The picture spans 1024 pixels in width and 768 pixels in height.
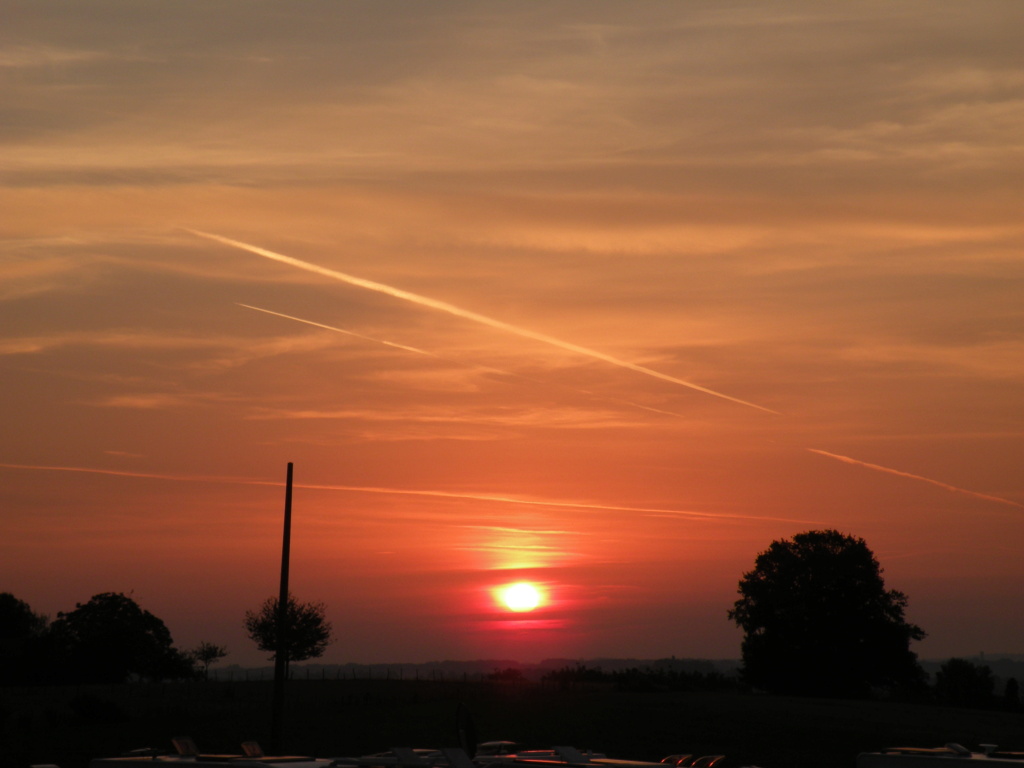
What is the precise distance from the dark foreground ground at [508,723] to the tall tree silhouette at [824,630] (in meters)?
8.05

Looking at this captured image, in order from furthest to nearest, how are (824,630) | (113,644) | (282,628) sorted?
(113,644) < (824,630) < (282,628)

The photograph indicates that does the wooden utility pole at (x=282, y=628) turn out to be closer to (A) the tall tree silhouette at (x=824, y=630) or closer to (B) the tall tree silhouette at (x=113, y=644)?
(A) the tall tree silhouette at (x=824, y=630)

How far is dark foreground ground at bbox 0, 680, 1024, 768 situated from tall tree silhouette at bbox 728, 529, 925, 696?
317 inches

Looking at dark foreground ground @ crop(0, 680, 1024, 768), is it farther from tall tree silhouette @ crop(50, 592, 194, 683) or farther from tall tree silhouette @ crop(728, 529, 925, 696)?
tall tree silhouette @ crop(50, 592, 194, 683)

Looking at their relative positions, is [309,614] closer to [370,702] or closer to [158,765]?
[370,702]

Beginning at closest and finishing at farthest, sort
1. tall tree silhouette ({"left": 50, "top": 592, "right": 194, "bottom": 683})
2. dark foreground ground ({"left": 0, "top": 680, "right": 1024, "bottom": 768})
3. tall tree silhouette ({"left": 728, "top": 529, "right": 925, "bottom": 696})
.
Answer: dark foreground ground ({"left": 0, "top": 680, "right": 1024, "bottom": 768}), tall tree silhouette ({"left": 728, "top": 529, "right": 925, "bottom": 696}), tall tree silhouette ({"left": 50, "top": 592, "right": 194, "bottom": 683})

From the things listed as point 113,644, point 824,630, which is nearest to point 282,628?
point 824,630

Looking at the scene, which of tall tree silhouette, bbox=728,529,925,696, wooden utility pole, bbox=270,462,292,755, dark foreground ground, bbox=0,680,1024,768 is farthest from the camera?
tall tree silhouette, bbox=728,529,925,696

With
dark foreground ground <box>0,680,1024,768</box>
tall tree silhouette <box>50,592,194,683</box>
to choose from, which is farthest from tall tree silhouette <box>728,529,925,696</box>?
tall tree silhouette <box>50,592,194,683</box>

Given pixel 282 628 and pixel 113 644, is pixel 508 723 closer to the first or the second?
pixel 282 628

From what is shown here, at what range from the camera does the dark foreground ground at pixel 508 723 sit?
176ft

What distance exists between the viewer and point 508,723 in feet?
203

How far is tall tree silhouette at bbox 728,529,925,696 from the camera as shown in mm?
91188

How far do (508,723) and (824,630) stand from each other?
38.2m
